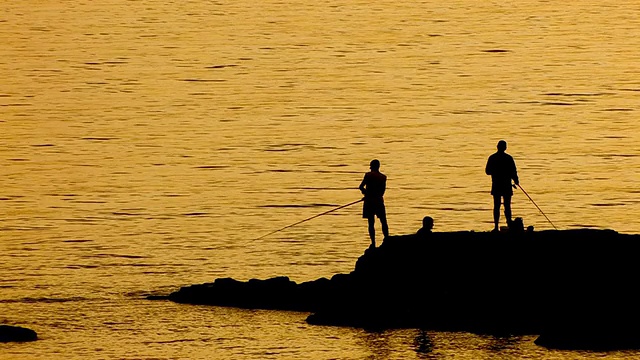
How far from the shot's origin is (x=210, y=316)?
3788cm

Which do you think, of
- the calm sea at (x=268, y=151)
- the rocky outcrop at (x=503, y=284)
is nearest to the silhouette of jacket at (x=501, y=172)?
the rocky outcrop at (x=503, y=284)

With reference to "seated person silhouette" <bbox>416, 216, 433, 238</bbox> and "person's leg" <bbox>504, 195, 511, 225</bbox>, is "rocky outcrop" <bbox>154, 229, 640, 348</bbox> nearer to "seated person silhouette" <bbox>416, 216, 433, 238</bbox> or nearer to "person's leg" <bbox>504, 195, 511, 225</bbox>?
"seated person silhouette" <bbox>416, 216, 433, 238</bbox>

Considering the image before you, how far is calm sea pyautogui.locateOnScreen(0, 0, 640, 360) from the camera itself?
38.7m

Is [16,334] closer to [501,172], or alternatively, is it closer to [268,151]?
[501,172]

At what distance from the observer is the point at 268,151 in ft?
250

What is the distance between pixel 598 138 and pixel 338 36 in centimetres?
4767

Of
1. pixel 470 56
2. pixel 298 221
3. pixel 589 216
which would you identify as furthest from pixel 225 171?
pixel 470 56

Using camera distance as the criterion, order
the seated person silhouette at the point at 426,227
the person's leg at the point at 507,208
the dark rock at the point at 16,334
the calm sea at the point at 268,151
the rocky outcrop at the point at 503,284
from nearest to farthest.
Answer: the rocky outcrop at the point at 503,284 < the seated person silhouette at the point at 426,227 < the person's leg at the point at 507,208 < the dark rock at the point at 16,334 < the calm sea at the point at 268,151

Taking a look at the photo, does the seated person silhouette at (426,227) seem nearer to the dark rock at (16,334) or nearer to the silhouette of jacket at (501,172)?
the silhouette of jacket at (501,172)

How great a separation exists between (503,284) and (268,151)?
44144mm

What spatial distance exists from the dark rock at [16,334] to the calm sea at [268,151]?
0.43m

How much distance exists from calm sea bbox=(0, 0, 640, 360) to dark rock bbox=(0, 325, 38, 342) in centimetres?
43

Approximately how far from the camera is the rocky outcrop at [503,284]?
32.0 meters

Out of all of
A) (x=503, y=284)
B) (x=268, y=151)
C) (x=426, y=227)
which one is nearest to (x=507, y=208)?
(x=503, y=284)
